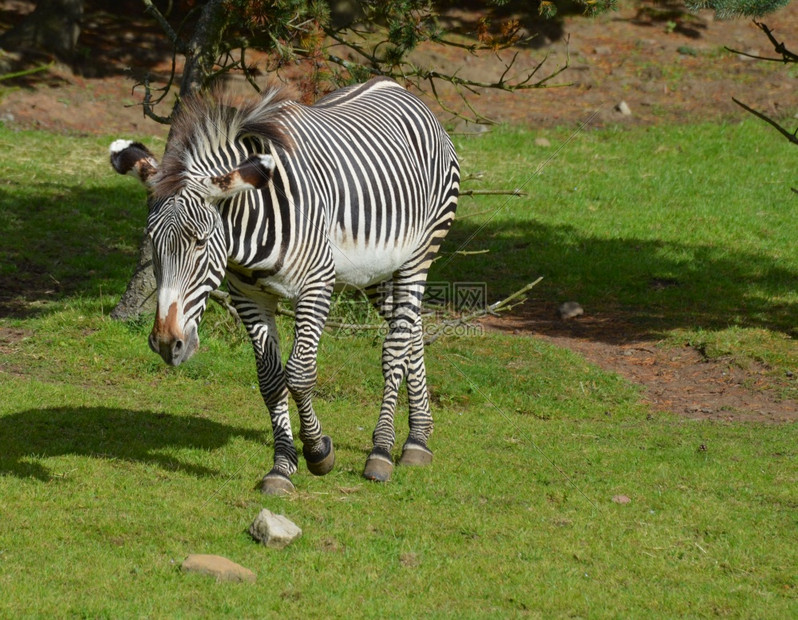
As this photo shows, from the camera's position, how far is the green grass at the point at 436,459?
5.18m

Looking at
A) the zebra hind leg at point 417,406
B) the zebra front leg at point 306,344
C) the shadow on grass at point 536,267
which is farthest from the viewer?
the shadow on grass at point 536,267

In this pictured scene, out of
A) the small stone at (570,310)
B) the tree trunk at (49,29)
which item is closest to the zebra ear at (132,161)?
the small stone at (570,310)

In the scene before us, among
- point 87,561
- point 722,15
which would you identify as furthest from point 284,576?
point 722,15

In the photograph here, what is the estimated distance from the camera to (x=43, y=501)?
6062 mm

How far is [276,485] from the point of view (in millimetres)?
6453

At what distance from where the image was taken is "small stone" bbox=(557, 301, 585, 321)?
12.5 meters

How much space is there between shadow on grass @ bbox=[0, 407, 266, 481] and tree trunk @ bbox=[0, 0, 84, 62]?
46.8ft

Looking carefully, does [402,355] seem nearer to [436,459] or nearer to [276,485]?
[436,459]

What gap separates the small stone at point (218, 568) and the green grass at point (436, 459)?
8cm

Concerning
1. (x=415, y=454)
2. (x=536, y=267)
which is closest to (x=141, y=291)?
(x=415, y=454)

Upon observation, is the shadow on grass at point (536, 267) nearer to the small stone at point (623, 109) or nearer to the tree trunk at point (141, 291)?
the tree trunk at point (141, 291)

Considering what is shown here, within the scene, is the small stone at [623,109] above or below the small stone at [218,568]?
below

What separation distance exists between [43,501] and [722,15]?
7.68 meters

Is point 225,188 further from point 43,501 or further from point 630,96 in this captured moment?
point 630,96
